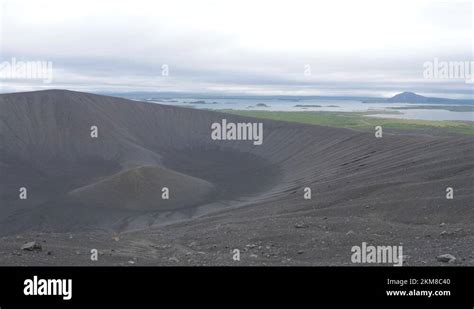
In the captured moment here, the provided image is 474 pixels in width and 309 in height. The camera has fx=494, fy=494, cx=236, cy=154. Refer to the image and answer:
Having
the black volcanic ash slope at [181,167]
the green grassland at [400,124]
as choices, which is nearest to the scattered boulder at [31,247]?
the black volcanic ash slope at [181,167]

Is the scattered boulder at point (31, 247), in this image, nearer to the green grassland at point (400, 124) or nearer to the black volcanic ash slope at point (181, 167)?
the black volcanic ash slope at point (181, 167)

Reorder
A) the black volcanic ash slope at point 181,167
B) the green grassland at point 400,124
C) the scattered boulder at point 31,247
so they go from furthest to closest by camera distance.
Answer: the green grassland at point 400,124
the black volcanic ash slope at point 181,167
the scattered boulder at point 31,247

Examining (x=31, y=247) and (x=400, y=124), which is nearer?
(x=31, y=247)

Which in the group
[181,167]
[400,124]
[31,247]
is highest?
[400,124]

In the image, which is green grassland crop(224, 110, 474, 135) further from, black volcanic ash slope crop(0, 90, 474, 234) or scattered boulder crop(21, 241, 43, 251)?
scattered boulder crop(21, 241, 43, 251)

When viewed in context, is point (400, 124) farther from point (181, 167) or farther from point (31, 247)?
point (31, 247)

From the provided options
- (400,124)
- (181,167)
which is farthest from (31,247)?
(400,124)

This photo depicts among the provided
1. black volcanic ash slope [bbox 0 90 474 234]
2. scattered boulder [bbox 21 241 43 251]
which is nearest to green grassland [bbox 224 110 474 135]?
black volcanic ash slope [bbox 0 90 474 234]

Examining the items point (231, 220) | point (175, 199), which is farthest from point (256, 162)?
point (231, 220)

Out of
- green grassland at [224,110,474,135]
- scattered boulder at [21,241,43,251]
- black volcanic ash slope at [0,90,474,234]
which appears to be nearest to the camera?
scattered boulder at [21,241,43,251]
